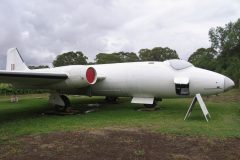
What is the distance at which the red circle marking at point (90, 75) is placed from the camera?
13101 millimetres

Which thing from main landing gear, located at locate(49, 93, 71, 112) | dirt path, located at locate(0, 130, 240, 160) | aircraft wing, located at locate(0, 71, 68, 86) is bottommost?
dirt path, located at locate(0, 130, 240, 160)

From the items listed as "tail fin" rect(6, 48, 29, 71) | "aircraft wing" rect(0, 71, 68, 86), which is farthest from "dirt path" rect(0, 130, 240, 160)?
"tail fin" rect(6, 48, 29, 71)

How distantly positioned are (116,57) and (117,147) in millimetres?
60465

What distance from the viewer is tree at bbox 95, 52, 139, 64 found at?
214ft

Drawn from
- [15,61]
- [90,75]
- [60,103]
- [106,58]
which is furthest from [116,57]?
[90,75]

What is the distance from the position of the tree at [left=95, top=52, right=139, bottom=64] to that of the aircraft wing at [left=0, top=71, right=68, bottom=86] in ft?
164

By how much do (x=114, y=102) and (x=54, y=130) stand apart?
9.10m

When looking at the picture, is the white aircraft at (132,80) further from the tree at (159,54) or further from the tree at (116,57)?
the tree at (159,54)

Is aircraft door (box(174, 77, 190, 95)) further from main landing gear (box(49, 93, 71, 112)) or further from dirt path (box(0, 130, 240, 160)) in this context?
main landing gear (box(49, 93, 71, 112))

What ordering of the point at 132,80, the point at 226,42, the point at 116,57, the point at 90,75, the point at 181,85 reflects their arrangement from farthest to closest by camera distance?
the point at 116,57 → the point at 226,42 → the point at 132,80 → the point at 90,75 → the point at 181,85

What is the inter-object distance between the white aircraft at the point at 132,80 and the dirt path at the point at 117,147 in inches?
187

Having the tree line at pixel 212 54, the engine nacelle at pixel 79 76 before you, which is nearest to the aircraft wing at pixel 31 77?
the engine nacelle at pixel 79 76

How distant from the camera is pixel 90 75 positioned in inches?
521

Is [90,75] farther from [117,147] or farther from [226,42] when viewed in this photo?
[226,42]
